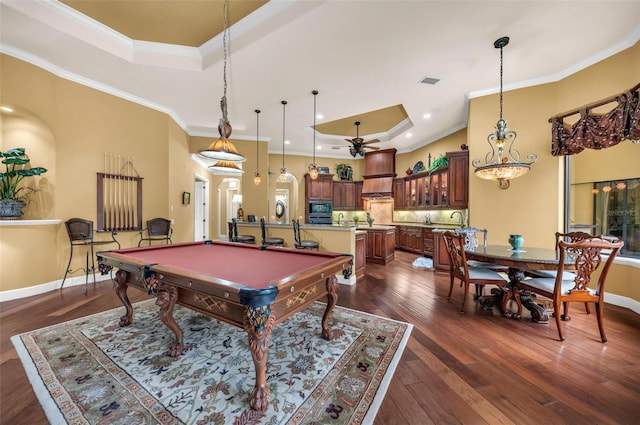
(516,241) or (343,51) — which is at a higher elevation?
(343,51)

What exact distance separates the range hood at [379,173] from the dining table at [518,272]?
183 inches

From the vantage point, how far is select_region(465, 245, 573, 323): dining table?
2.54 m

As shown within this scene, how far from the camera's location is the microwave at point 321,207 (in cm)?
845

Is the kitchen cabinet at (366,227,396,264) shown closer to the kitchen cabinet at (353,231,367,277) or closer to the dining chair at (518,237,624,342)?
the kitchen cabinet at (353,231,367,277)

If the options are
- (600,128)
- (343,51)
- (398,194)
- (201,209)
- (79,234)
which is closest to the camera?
(600,128)

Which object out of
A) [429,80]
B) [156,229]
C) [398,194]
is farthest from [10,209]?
[398,194]

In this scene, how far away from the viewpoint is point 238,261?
2275 millimetres

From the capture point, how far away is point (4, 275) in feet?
10.8

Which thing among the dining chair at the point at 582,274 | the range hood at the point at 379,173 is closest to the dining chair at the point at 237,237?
the range hood at the point at 379,173

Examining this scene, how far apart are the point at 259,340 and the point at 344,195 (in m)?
7.47

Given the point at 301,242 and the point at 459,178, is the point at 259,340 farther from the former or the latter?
the point at 459,178

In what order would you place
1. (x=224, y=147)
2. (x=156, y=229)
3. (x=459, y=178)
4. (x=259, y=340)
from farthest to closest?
(x=459, y=178) < (x=156, y=229) < (x=224, y=147) < (x=259, y=340)

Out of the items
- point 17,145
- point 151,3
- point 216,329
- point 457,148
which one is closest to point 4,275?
point 17,145

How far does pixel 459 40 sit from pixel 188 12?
3506 mm
